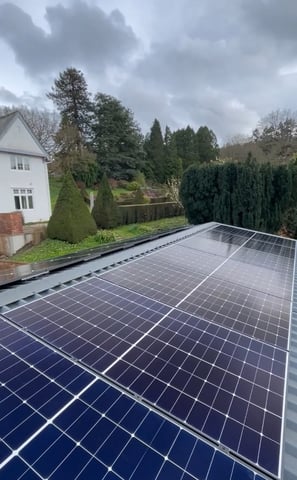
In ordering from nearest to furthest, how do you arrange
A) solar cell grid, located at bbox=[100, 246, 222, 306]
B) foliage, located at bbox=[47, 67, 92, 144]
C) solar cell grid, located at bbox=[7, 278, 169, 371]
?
solar cell grid, located at bbox=[7, 278, 169, 371], solar cell grid, located at bbox=[100, 246, 222, 306], foliage, located at bbox=[47, 67, 92, 144]

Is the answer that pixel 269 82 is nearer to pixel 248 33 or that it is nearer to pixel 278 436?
pixel 248 33

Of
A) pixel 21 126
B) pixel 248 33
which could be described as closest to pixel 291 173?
pixel 248 33

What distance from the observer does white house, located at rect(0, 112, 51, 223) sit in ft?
75.9

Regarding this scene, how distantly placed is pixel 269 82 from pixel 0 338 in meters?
35.8

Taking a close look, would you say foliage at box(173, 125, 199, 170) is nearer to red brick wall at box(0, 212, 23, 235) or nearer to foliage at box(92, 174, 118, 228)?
foliage at box(92, 174, 118, 228)

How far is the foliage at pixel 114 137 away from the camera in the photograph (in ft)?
148

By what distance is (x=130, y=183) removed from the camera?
45219 mm

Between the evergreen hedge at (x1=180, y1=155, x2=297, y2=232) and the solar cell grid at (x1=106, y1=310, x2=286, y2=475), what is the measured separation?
14.7 m

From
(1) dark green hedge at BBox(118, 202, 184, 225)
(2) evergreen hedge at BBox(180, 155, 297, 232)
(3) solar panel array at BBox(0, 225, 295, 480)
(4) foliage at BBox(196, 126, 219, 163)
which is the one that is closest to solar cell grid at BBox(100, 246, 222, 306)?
(3) solar panel array at BBox(0, 225, 295, 480)

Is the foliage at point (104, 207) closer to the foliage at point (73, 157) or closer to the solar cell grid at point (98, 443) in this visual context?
the foliage at point (73, 157)

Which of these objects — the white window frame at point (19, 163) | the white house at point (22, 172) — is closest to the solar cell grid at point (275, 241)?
the white house at point (22, 172)

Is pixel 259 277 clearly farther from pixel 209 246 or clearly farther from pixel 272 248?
pixel 272 248

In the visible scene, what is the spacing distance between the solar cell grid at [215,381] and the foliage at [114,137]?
43.9 metres

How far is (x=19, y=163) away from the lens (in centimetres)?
2420
